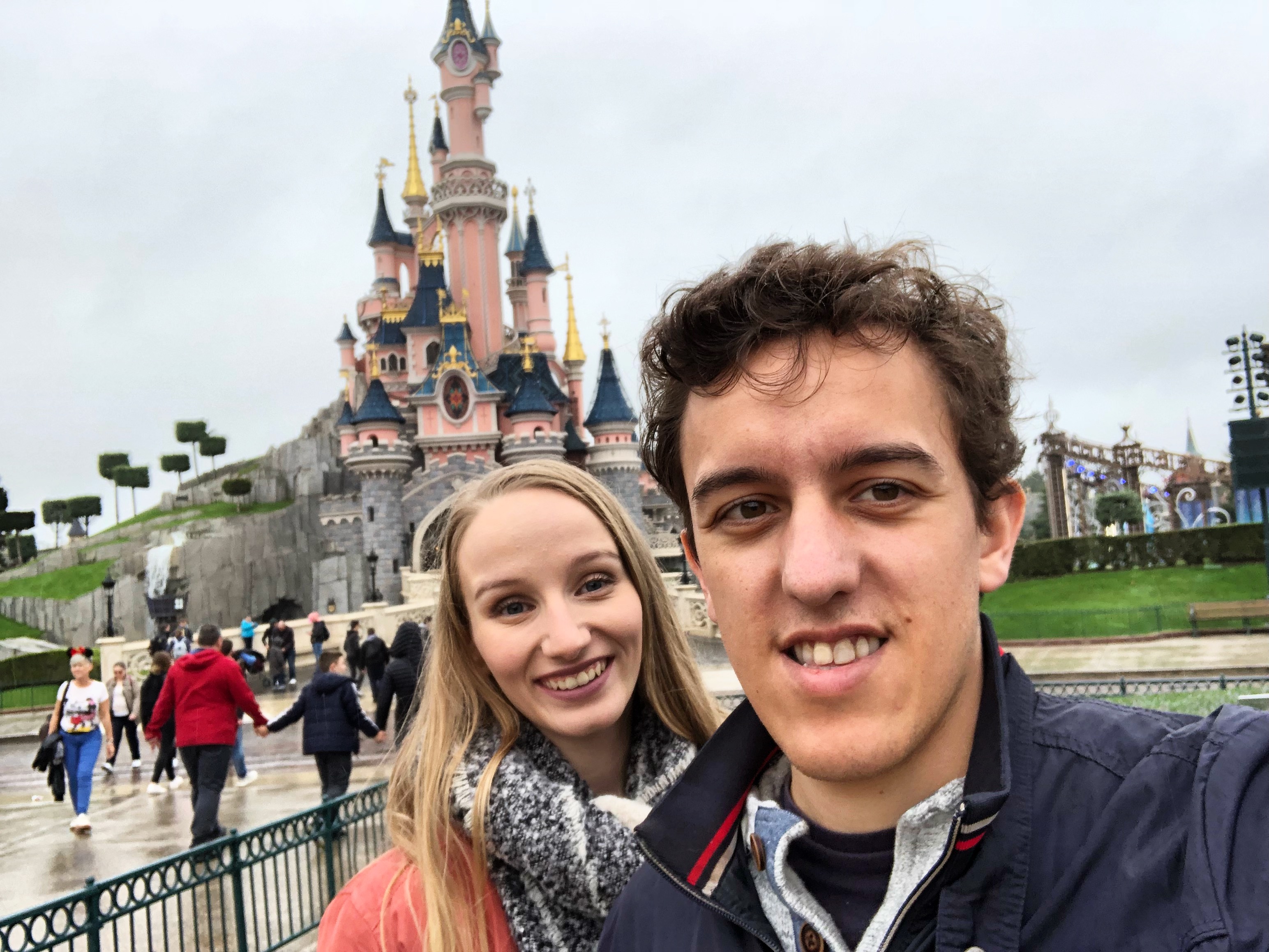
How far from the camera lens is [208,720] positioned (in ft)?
25.9

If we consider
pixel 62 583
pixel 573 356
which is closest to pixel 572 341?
pixel 573 356

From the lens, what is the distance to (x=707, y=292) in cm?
147

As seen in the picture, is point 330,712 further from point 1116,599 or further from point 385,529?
point 385,529

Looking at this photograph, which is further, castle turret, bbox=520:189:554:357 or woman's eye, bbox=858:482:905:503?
castle turret, bbox=520:189:554:357

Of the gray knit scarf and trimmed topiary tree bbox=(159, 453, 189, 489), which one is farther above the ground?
trimmed topiary tree bbox=(159, 453, 189, 489)

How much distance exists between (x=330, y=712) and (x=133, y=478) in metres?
58.5

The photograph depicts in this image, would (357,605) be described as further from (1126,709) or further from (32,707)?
(1126,709)

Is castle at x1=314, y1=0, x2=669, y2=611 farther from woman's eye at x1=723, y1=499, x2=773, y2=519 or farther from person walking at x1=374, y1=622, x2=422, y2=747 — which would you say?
woman's eye at x1=723, y1=499, x2=773, y2=519

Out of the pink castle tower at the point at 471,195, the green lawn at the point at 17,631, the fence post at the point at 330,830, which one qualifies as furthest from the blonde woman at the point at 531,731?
the green lawn at the point at 17,631

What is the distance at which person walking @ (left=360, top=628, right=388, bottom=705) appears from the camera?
12609 millimetres

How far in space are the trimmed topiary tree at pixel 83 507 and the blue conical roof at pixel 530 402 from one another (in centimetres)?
3220

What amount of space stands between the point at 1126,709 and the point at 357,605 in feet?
134

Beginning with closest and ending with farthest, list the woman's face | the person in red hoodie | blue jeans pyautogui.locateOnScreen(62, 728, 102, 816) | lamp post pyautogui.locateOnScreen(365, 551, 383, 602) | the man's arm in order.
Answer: the woman's face
the person in red hoodie
the man's arm
blue jeans pyautogui.locateOnScreen(62, 728, 102, 816)
lamp post pyautogui.locateOnScreen(365, 551, 383, 602)

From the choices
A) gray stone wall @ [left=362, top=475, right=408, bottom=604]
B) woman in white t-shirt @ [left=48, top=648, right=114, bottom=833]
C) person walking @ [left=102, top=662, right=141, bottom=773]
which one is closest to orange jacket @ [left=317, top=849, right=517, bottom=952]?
Answer: woman in white t-shirt @ [left=48, top=648, right=114, bottom=833]
